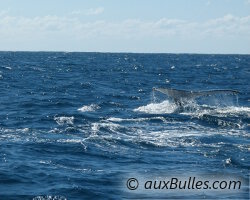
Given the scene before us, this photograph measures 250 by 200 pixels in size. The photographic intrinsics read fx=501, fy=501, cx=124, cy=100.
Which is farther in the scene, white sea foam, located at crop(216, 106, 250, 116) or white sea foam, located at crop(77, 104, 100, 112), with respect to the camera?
white sea foam, located at crop(77, 104, 100, 112)

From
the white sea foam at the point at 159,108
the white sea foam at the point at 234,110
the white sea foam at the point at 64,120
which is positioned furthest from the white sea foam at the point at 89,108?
the white sea foam at the point at 234,110

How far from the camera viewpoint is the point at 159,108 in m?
43.4

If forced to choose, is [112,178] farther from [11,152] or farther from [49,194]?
[11,152]

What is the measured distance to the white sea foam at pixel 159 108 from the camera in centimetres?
4122

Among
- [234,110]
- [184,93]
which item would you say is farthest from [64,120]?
[234,110]

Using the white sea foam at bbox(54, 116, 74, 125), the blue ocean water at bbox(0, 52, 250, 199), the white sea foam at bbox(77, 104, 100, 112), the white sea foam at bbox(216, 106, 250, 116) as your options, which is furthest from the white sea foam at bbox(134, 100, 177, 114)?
the white sea foam at bbox(54, 116, 74, 125)

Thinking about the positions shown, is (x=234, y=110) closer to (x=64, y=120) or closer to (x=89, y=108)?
(x=89, y=108)

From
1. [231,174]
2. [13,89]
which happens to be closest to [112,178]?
[231,174]

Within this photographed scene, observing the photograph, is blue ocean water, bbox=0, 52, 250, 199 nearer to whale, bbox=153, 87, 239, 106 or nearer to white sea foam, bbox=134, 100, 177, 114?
white sea foam, bbox=134, 100, 177, 114

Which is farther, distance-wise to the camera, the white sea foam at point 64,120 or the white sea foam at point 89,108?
the white sea foam at point 89,108

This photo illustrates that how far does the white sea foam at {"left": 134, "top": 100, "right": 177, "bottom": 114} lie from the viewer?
41219 mm

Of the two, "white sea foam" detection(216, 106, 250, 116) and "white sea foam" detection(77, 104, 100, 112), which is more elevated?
"white sea foam" detection(216, 106, 250, 116)

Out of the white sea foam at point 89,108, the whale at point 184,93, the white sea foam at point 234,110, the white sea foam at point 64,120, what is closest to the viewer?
the white sea foam at point 64,120

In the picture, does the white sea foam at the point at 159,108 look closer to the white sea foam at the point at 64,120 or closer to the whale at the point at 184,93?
the whale at the point at 184,93
